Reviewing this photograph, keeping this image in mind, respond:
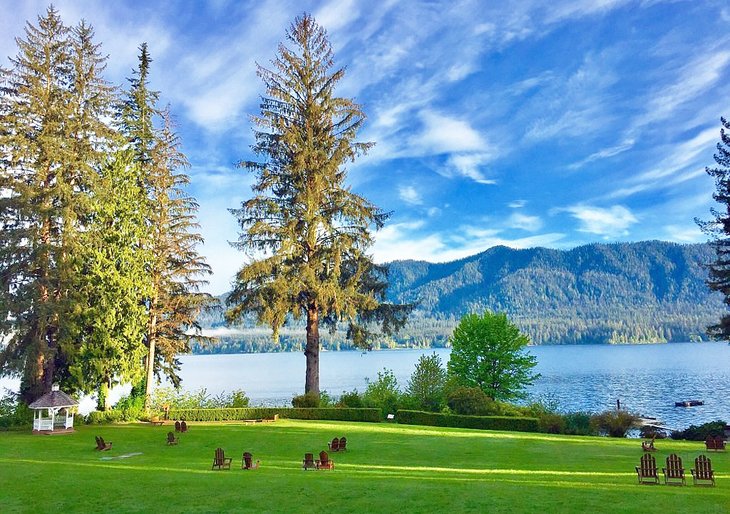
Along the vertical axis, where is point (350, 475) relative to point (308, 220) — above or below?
below

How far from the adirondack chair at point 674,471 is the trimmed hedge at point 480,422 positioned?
52.7 ft

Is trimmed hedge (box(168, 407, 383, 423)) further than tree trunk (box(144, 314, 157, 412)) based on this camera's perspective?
No

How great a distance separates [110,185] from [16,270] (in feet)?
23.8

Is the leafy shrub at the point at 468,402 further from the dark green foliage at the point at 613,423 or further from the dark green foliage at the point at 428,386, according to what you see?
the dark green foliage at the point at 613,423

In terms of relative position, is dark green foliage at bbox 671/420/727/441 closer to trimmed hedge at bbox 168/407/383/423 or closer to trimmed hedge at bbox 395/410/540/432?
trimmed hedge at bbox 395/410/540/432

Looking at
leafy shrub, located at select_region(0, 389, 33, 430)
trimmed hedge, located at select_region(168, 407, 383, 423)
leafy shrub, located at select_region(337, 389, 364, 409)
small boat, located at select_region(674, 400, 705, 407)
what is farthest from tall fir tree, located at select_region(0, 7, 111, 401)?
small boat, located at select_region(674, 400, 705, 407)

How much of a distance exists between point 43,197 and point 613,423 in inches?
1492

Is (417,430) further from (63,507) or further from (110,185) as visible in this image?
(110,185)

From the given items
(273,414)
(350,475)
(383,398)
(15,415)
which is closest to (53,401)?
(15,415)

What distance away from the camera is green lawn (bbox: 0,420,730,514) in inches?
479

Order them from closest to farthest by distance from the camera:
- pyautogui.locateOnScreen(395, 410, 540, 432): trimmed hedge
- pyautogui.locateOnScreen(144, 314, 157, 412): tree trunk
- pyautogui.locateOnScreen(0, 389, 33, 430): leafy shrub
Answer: pyautogui.locateOnScreen(0, 389, 33, 430): leafy shrub < pyautogui.locateOnScreen(395, 410, 540, 432): trimmed hedge < pyautogui.locateOnScreen(144, 314, 157, 412): tree trunk

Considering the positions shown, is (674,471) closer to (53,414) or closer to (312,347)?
(312,347)

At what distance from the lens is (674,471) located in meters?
15.1

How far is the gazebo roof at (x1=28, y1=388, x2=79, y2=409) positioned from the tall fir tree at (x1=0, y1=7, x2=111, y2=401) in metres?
3.02
